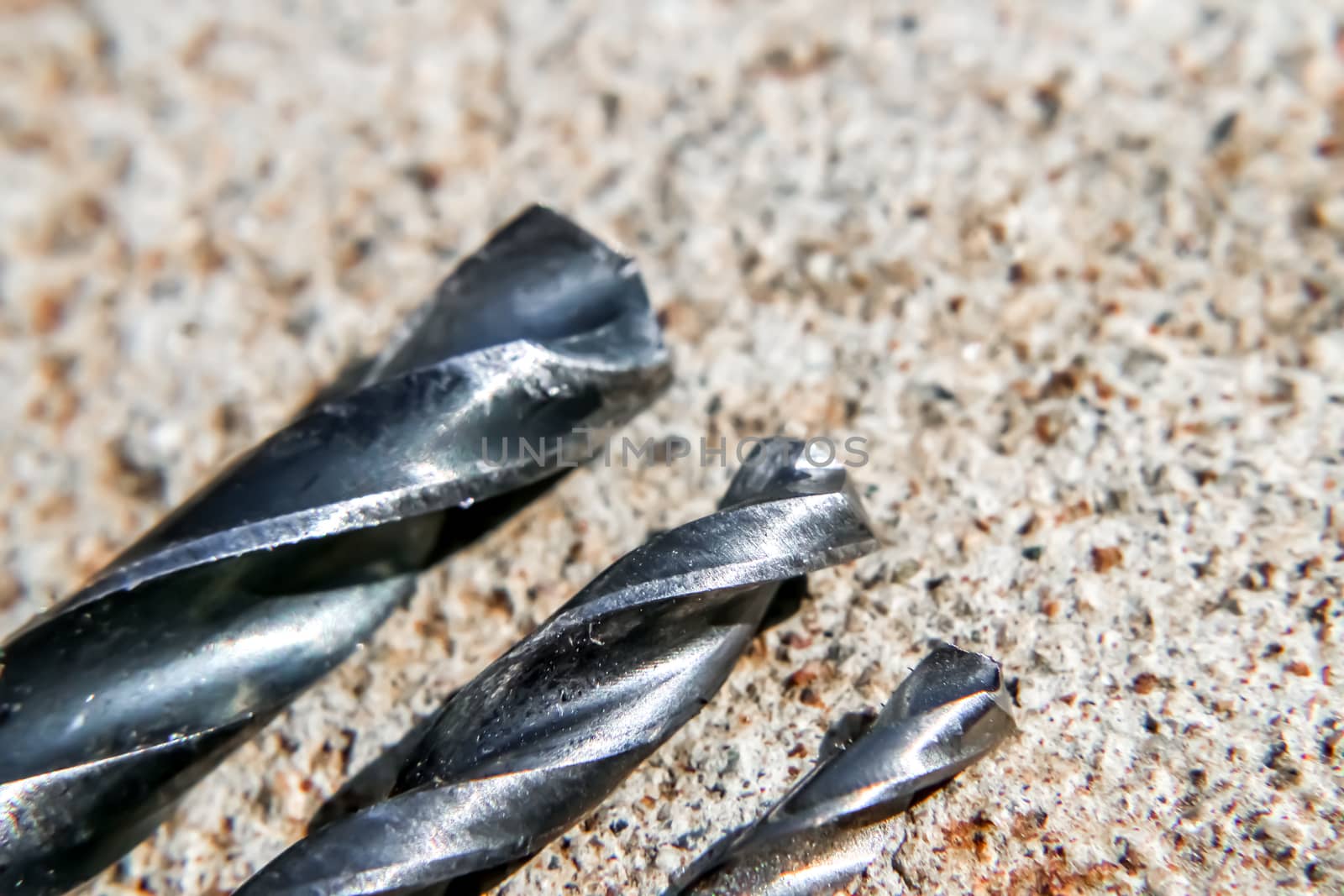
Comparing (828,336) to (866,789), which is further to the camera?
(828,336)

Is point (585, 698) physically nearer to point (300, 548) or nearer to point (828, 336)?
point (300, 548)

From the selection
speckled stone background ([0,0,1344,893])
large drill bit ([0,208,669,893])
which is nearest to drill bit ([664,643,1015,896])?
speckled stone background ([0,0,1344,893])

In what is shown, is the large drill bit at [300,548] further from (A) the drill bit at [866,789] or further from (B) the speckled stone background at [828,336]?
(A) the drill bit at [866,789]

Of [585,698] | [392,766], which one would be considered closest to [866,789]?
[585,698]

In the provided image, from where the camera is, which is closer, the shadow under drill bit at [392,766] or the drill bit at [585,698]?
the drill bit at [585,698]

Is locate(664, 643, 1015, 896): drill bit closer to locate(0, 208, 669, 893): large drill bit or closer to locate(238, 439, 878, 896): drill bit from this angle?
locate(238, 439, 878, 896): drill bit

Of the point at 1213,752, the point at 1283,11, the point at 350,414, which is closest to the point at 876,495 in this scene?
the point at 1213,752

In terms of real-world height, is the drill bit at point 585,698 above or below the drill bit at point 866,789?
above

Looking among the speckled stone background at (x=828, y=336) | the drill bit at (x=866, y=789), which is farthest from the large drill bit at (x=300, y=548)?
the drill bit at (x=866, y=789)
